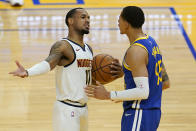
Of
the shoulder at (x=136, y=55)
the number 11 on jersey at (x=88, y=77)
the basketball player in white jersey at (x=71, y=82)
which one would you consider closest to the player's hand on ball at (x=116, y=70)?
the basketball player in white jersey at (x=71, y=82)

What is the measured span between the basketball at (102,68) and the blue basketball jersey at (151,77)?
1.85 feet

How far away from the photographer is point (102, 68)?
4.16m

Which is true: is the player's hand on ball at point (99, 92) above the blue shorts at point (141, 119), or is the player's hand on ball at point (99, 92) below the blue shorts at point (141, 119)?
above

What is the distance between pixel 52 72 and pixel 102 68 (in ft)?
12.6

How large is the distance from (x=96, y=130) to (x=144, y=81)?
8.09ft

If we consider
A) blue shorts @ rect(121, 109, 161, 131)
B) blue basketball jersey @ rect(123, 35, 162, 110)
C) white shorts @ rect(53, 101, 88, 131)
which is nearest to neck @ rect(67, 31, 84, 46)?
white shorts @ rect(53, 101, 88, 131)

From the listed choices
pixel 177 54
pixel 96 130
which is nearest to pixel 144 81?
pixel 96 130

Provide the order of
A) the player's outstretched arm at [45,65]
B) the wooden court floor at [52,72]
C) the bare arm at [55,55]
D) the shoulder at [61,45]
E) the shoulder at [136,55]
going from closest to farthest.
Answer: the shoulder at [136,55] → the player's outstretched arm at [45,65] → the bare arm at [55,55] → the shoulder at [61,45] → the wooden court floor at [52,72]

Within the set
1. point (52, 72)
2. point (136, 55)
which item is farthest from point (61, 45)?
point (52, 72)

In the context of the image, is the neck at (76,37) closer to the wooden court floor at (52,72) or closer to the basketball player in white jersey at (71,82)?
the basketball player in white jersey at (71,82)

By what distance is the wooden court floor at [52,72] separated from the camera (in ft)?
19.7

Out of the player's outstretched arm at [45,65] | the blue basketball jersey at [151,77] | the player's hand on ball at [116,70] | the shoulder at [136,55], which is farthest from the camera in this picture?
the player's hand on ball at [116,70]

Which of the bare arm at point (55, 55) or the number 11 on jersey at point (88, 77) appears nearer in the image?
the bare arm at point (55, 55)

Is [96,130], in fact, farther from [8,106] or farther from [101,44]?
[101,44]
